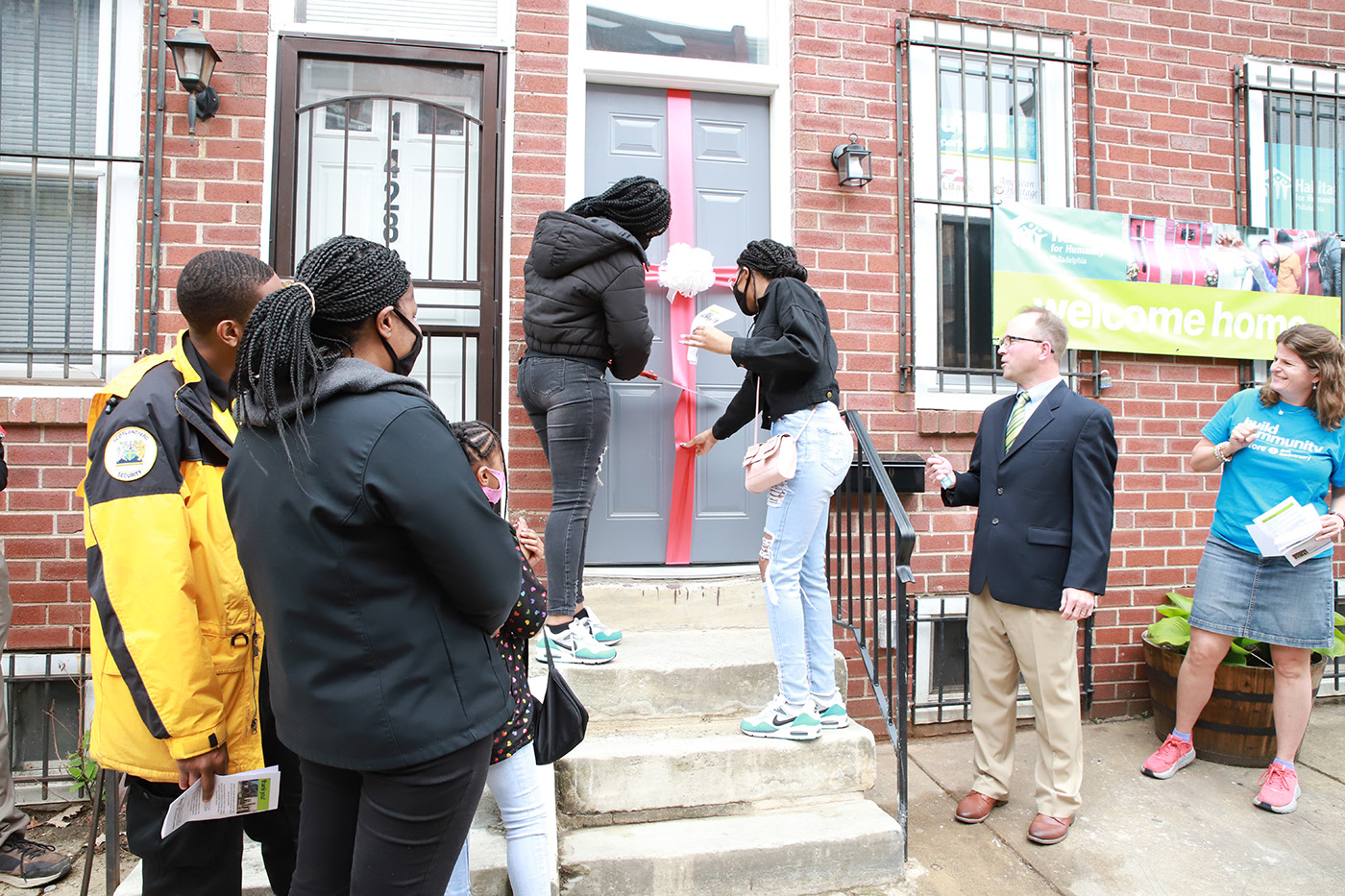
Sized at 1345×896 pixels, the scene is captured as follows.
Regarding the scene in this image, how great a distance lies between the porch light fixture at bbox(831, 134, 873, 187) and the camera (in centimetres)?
400

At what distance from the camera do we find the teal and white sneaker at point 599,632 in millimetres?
3365

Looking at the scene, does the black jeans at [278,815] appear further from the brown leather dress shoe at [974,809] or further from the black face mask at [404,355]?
the brown leather dress shoe at [974,809]

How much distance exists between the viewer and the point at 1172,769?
11.9ft

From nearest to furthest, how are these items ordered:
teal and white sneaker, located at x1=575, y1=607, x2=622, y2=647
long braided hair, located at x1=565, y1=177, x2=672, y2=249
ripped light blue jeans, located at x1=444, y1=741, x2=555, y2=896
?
ripped light blue jeans, located at x1=444, y1=741, x2=555, y2=896 → long braided hair, located at x1=565, y1=177, x2=672, y2=249 → teal and white sneaker, located at x1=575, y1=607, x2=622, y2=647

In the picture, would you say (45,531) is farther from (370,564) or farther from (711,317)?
(370,564)

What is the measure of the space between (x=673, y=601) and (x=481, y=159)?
7.45 feet

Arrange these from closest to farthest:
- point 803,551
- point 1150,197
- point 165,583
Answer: point 165,583 < point 803,551 < point 1150,197

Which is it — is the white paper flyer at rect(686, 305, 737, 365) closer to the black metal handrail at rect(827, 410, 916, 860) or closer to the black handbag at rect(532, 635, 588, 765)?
the black metal handrail at rect(827, 410, 916, 860)

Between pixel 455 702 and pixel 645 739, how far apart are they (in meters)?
1.79

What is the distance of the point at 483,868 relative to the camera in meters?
2.43

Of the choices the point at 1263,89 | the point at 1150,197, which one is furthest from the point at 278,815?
the point at 1263,89

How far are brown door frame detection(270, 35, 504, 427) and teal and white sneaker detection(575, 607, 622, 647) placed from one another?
1046 mm

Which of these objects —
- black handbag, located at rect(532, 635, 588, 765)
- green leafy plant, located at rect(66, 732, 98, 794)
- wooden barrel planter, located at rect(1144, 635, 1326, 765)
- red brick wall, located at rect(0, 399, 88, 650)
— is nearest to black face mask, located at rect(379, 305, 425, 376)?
black handbag, located at rect(532, 635, 588, 765)

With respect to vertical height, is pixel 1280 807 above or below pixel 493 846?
below
